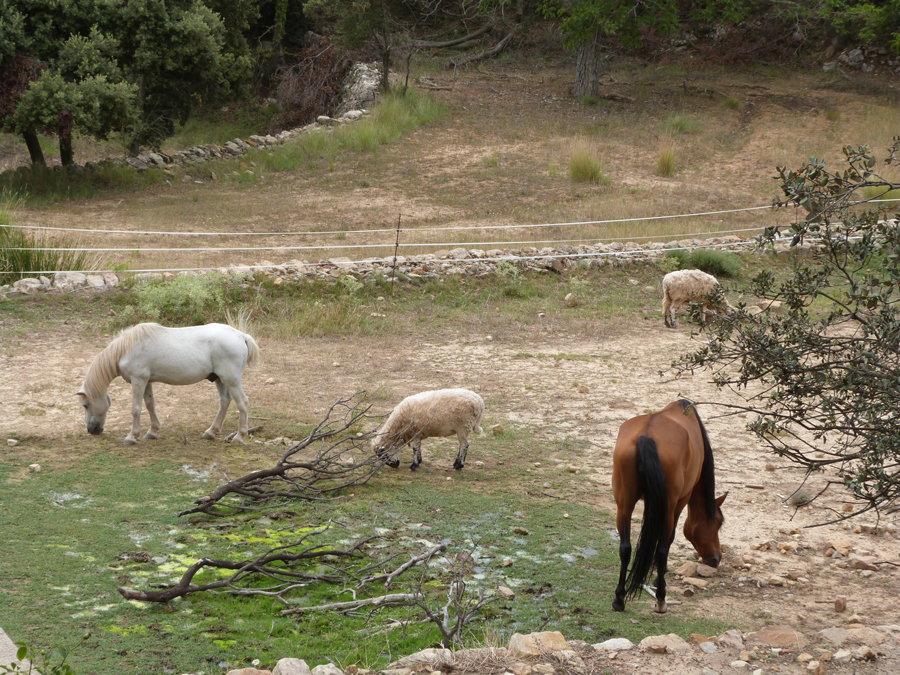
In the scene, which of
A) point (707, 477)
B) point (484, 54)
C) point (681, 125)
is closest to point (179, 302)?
point (707, 477)

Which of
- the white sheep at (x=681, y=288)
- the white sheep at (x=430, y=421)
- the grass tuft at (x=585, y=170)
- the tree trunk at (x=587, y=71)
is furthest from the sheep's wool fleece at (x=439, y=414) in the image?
the tree trunk at (x=587, y=71)

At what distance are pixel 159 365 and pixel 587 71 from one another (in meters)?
21.7

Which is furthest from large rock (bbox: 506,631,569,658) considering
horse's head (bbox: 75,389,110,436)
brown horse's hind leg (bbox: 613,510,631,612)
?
horse's head (bbox: 75,389,110,436)

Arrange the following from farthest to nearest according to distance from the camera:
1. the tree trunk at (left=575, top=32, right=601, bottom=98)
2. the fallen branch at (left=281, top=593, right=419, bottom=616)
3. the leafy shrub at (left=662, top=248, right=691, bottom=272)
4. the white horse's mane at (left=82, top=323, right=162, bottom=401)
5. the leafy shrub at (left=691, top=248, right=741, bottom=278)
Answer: the tree trunk at (left=575, top=32, right=601, bottom=98)
the leafy shrub at (left=662, top=248, right=691, bottom=272)
the leafy shrub at (left=691, top=248, right=741, bottom=278)
the white horse's mane at (left=82, top=323, right=162, bottom=401)
the fallen branch at (left=281, top=593, right=419, bottom=616)

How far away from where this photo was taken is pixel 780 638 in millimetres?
4078

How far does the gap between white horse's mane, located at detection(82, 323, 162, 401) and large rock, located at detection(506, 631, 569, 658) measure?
14.6ft

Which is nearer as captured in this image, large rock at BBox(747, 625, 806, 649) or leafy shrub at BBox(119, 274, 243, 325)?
large rock at BBox(747, 625, 806, 649)

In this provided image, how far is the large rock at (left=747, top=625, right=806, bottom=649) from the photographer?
404cm

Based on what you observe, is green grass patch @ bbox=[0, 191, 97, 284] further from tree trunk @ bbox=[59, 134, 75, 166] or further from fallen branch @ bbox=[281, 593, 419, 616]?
fallen branch @ bbox=[281, 593, 419, 616]

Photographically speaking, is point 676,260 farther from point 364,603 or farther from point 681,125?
point 681,125

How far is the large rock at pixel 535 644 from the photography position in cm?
379

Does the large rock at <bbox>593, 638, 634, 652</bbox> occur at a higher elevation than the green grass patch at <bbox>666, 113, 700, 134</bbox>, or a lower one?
lower

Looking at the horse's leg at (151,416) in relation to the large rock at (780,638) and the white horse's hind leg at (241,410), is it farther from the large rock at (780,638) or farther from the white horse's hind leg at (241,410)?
the large rock at (780,638)

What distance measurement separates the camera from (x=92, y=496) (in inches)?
227
